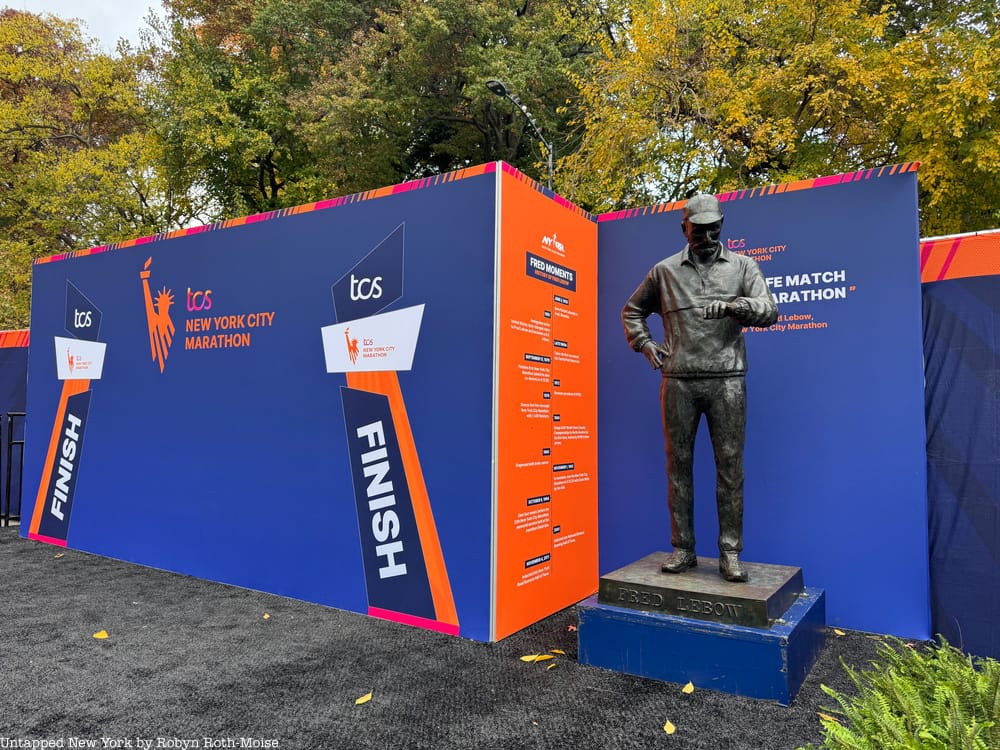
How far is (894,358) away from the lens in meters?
3.80

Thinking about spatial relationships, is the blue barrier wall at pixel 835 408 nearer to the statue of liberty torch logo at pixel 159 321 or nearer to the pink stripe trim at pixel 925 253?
the pink stripe trim at pixel 925 253

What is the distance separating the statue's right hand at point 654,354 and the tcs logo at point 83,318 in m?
4.91

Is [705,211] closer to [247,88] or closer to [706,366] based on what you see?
[706,366]

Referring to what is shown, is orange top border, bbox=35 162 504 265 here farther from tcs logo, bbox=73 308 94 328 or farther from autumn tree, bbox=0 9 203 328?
autumn tree, bbox=0 9 203 328

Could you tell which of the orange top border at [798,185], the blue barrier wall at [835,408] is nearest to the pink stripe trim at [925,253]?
the blue barrier wall at [835,408]

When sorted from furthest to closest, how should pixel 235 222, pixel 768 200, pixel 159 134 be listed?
pixel 159 134 < pixel 235 222 < pixel 768 200

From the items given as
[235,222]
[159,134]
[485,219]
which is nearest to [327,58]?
[159,134]

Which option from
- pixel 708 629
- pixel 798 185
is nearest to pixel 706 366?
pixel 708 629

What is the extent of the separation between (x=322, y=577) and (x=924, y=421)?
3.61 metres

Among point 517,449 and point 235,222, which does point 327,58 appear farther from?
point 517,449

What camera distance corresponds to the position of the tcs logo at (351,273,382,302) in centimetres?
427

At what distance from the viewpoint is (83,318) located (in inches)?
239

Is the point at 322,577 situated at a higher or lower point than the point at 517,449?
lower

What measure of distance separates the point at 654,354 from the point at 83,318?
5.11m
